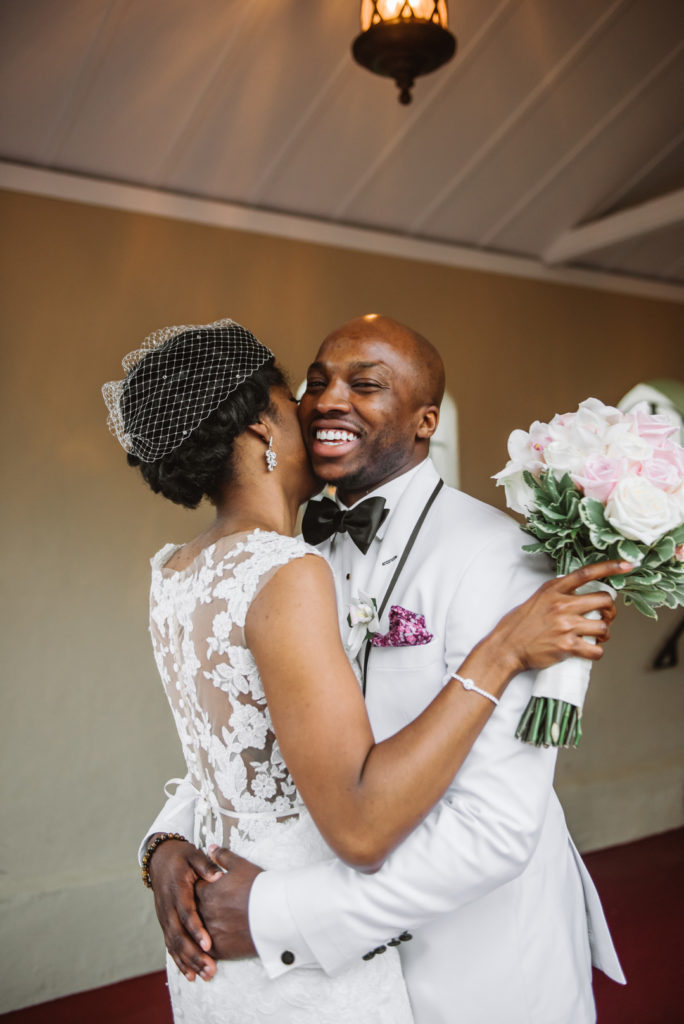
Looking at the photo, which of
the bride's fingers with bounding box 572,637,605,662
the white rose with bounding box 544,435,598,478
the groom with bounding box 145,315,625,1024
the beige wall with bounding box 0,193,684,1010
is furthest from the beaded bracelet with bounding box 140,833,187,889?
the beige wall with bounding box 0,193,684,1010

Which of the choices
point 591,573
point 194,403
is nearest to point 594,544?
point 591,573

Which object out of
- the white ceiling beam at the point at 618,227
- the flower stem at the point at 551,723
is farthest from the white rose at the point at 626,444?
the white ceiling beam at the point at 618,227

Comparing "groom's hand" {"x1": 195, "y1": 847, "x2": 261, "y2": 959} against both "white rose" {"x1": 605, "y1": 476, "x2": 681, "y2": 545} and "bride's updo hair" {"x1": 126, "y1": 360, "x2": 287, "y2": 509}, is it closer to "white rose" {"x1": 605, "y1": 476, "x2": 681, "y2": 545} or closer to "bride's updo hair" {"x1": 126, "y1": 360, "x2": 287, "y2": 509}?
"bride's updo hair" {"x1": 126, "y1": 360, "x2": 287, "y2": 509}

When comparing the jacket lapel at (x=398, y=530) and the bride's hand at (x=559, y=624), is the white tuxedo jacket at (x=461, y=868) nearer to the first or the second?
the jacket lapel at (x=398, y=530)

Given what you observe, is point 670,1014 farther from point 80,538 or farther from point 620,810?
point 80,538

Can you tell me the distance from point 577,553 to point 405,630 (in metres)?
0.37

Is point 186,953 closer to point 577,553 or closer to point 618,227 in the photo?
point 577,553

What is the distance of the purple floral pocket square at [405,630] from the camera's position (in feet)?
5.74

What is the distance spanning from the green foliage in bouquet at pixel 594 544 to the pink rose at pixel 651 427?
154 millimetres

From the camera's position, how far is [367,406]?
81.8 inches

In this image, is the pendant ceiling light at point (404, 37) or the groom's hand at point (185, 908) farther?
the pendant ceiling light at point (404, 37)

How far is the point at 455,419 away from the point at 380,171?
4.96ft

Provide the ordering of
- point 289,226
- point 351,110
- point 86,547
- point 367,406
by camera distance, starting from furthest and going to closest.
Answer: point 289,226
point 86,547
point 351,110
point 367,406

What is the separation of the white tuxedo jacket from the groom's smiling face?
0.10m
